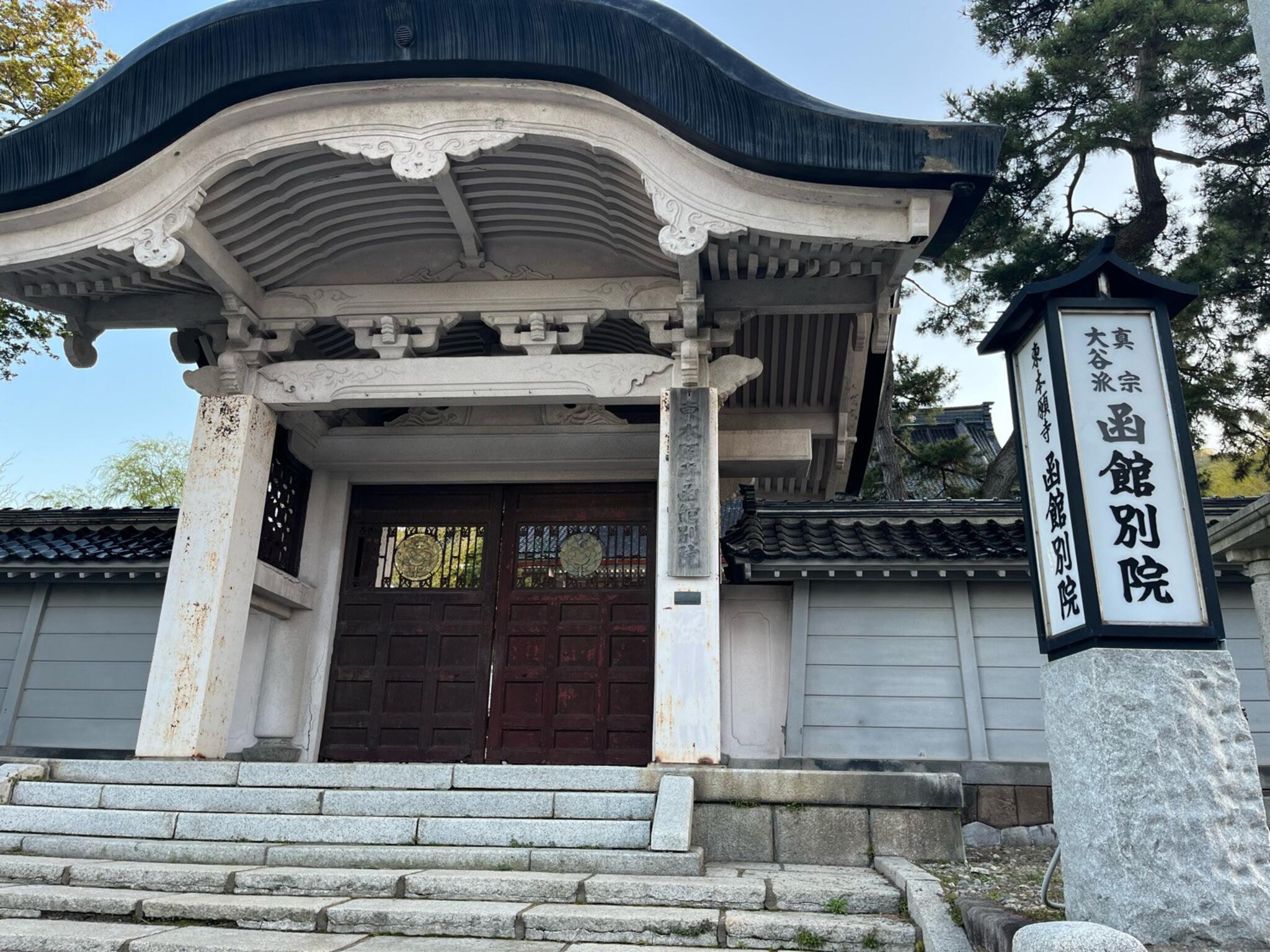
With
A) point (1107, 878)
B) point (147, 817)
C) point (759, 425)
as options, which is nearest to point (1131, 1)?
point (759, 425)

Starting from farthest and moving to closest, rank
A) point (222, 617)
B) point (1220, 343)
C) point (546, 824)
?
point (1220, 343) → point (222, 617) → point (546, 824)

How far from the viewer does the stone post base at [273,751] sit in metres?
8.12

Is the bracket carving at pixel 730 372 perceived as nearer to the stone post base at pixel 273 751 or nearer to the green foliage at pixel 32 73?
the stone post base at pixel 273 751

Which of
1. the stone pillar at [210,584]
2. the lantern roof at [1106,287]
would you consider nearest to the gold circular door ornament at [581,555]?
the stone pillar at [210,584]

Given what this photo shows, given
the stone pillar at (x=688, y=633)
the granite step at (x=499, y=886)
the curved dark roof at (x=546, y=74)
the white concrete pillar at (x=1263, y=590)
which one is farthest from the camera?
the curved dark roof at (x=546, y=74)

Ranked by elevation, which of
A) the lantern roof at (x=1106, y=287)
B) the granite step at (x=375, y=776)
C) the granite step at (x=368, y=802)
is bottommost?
the granite step at (x=368, y=802)

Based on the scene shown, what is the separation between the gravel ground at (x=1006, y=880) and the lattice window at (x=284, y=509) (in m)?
6.20

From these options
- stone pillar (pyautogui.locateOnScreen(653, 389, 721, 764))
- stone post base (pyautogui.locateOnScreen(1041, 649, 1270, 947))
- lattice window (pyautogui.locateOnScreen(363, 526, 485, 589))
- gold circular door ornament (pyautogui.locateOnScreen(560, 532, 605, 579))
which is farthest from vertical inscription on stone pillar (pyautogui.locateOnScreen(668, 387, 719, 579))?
stone post base (pyautogui.locateOnScreen(1041, 649, 1270, 947))

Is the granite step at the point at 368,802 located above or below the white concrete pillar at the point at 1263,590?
below

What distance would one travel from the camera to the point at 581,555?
9.02 metres

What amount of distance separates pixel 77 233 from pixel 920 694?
7727 mm

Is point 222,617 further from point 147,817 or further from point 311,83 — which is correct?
point 311,83

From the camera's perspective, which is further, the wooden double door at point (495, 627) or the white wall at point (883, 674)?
the wooden double door at point (495, 627)

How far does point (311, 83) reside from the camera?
666cm
